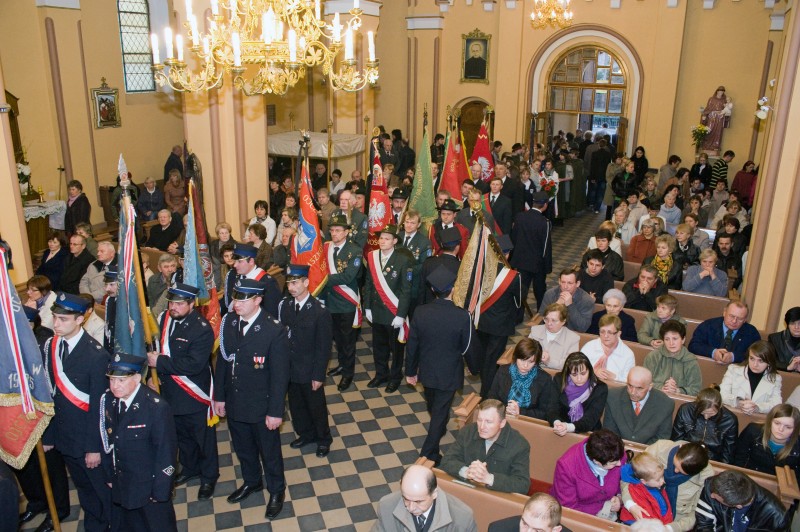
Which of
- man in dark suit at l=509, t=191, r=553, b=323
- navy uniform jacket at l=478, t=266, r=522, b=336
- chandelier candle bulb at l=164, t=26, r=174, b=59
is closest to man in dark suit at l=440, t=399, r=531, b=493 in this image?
navy uniform jacket at l=478, t=266, r=522, b=336

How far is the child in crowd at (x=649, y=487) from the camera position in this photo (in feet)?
13.1

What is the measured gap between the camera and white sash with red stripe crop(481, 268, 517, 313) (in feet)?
21.5

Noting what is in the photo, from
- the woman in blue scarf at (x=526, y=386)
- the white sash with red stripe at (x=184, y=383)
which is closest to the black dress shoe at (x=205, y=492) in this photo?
the white sash with red stripe at (x=184, y=383)

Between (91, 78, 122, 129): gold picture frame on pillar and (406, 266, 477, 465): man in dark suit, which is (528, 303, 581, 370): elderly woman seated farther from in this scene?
(91, 78, 122, 129): gold picture frame on pillar

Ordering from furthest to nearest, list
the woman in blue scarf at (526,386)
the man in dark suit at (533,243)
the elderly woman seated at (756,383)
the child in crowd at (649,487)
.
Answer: the man in dark suit at (533,243), the elderly woman seated at (756,383), the woman in blue scarf at (526,386), the child in crowd at (649,487)

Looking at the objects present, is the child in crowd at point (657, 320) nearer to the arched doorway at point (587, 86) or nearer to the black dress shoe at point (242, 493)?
the black dress shoe at point (242, 493)

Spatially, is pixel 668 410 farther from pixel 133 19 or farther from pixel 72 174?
pixel 133 19

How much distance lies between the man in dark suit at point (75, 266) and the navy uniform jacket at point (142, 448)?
3535 mm

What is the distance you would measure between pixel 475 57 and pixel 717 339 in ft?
41.9

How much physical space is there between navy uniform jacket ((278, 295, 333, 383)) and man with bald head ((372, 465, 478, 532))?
2163 millimetres

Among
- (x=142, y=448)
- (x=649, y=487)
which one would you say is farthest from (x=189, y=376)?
(x=649, y=487)

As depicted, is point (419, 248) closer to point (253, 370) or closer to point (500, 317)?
point (500, 317)

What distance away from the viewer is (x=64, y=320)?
4465 mm

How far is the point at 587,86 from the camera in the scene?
16.6 metres
